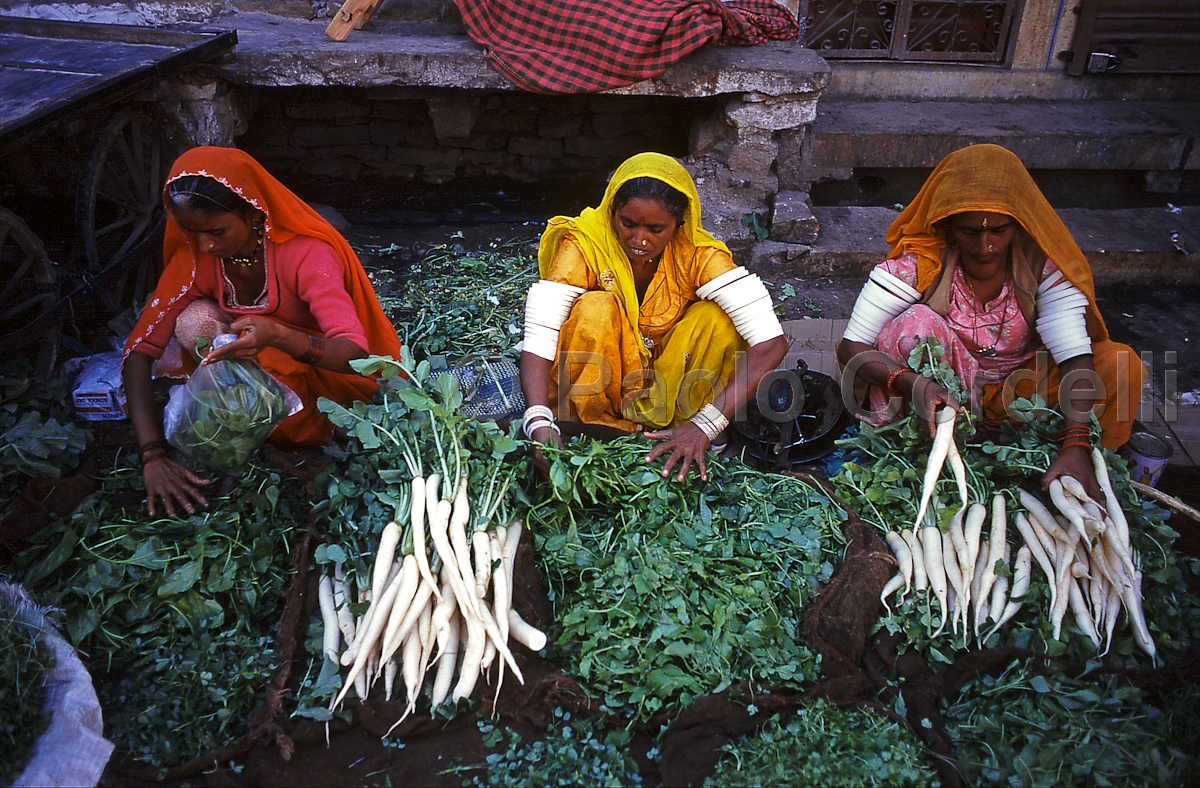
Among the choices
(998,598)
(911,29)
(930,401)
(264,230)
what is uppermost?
(911,29)

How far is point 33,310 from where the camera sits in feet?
10.9

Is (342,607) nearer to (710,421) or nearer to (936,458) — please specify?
(710,421)

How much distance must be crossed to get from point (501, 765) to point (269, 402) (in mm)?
1291

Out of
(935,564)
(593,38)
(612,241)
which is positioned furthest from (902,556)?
(593,38)

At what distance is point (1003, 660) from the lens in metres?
2.16

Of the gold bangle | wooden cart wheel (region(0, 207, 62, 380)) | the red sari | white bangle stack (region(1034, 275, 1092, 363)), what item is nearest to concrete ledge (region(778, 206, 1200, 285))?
white bangle stack (region(1034, 275, 1092, 363))

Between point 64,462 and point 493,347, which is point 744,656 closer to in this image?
point 493,347

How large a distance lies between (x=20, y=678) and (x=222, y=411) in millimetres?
829

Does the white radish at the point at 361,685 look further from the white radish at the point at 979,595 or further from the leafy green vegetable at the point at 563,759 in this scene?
the white radish at the point at 979,595

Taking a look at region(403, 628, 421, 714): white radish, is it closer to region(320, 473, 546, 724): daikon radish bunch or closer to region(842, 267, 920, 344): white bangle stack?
region(320, 473, 546, 724): daikon radish bunch

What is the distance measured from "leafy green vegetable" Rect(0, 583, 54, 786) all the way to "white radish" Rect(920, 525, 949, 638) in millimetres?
2332

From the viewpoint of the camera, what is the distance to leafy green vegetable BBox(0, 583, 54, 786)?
1.83 meters

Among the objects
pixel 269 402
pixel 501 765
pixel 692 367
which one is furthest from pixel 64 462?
pixel 692 367

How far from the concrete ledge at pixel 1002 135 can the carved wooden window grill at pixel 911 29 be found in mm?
352
